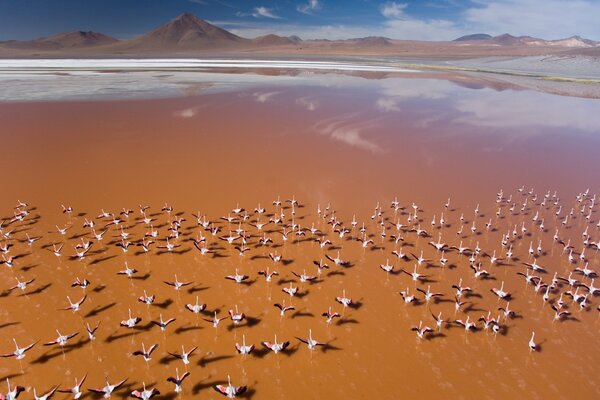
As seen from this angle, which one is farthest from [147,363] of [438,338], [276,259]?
[438,338]

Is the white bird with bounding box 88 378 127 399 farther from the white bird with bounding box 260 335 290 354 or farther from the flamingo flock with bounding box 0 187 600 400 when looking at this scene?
the white bird with bounding box 260 335 290 354

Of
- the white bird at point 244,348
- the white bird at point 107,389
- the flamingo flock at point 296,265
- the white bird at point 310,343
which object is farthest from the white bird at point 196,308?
the white bird at point 310,343

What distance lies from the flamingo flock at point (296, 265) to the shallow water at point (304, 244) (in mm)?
106

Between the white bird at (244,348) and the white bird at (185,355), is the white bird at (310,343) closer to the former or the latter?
the white bird at (244,348)

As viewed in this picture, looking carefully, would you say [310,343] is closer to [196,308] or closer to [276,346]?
[276,346]

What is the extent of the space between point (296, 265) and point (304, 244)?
147 cm

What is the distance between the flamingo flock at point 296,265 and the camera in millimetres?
9641

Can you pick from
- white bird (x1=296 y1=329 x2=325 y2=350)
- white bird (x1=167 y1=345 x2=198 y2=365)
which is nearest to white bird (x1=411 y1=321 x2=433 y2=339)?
white bird (x1=296 y1=329 x2=325 y2=350)

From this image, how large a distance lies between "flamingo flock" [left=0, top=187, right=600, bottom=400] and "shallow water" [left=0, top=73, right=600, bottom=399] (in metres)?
0.11

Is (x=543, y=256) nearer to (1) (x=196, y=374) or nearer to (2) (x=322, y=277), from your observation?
(2) (x=322, y=277)

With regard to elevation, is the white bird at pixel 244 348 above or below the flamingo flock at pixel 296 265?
below

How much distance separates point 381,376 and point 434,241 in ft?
22.4

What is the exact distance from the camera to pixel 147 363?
8953 mm

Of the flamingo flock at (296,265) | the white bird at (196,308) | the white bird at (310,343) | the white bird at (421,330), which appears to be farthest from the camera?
the white bird at (196,308)
